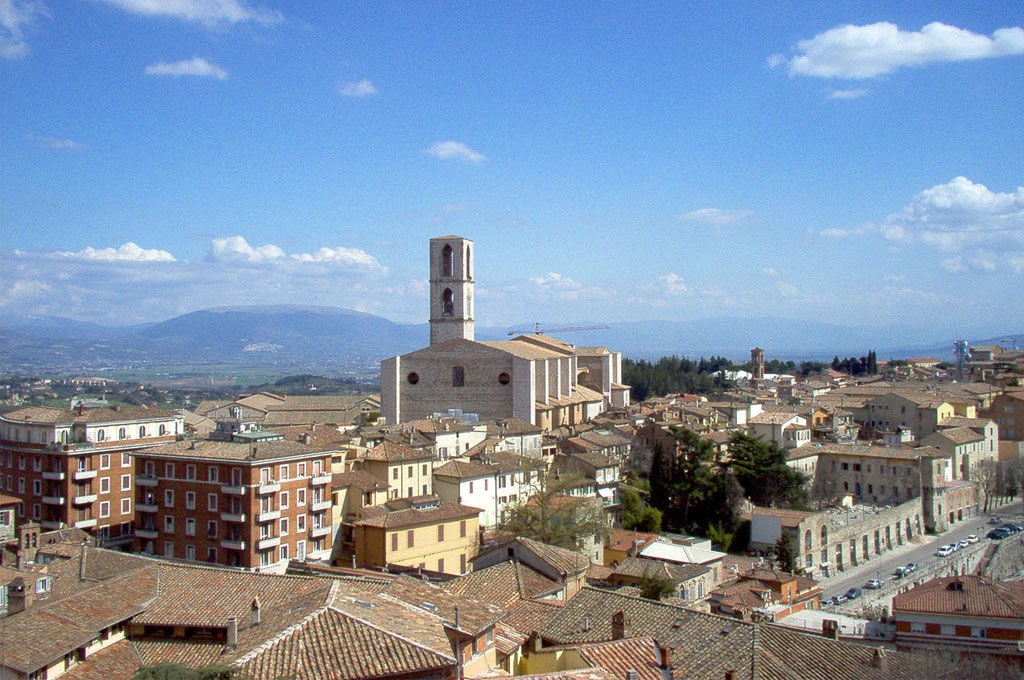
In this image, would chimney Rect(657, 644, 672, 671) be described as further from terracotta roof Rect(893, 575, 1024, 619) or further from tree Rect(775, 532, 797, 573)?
tree Rect(775, 532, 797, 573)

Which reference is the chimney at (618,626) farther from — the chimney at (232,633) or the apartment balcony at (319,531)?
the apartment balcony at (319,531)

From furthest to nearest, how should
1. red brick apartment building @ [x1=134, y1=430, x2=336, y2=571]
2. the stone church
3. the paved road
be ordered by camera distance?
the stone church, the paved road, red brick apartment building @ [x1=134, y1=430, x2=336, y2=571]

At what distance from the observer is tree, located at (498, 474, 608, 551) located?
29.0 meters

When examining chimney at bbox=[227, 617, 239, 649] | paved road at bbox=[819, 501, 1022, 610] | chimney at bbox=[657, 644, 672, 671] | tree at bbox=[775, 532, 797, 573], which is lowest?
paved road at bbox=[819, 501, 1022, 610]

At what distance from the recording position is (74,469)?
96.3 feet

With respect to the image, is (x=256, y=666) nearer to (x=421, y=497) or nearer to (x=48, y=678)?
(x=48, y=678)

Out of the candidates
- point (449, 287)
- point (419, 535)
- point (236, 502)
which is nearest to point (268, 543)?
point (236, 502)

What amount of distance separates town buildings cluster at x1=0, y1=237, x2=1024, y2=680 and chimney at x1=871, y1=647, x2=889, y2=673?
5cm

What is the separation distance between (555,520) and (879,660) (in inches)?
587

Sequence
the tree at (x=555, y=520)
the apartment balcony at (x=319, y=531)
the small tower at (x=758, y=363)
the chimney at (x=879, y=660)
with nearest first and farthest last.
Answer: the chimney at (x=879, y=660) → the apartment balcony at (x=319, y=531) → the tree at (x=555, y=520) → the small tower at (x=758, y=363)

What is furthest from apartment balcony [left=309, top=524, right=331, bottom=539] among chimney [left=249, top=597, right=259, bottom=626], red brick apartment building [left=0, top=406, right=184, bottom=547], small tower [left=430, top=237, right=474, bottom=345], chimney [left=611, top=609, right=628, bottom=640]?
small tower [left=430, top=237, right=474, bottom=345]

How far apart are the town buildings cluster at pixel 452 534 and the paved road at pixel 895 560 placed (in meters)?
0.60

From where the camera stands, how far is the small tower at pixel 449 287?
62781 millimetres

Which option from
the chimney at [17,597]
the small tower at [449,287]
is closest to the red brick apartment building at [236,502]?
the chimney at [17,597]
